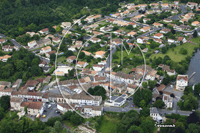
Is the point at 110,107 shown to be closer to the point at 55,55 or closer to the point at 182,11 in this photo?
the point at 55,55

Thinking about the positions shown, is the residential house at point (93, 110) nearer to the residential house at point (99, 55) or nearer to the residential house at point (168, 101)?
the residential house at point (168, 101)

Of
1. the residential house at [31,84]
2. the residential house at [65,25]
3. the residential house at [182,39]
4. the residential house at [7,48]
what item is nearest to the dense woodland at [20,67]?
the residential house at [31,84]

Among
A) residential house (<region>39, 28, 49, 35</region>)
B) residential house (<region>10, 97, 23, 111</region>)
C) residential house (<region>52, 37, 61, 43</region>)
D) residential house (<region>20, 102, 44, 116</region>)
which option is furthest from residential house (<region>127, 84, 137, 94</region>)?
residential house (<region>39, 28, 49, 35</region>)

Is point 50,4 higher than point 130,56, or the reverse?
point 50,4

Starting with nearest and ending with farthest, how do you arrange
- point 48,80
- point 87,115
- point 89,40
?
point 87,115, point 48,80, point 89,40

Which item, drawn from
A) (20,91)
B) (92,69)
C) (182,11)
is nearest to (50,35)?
(92,69)

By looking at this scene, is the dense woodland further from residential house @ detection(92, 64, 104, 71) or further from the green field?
the green field
